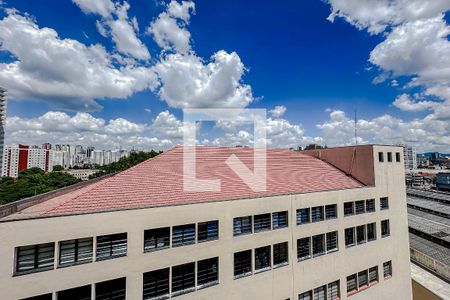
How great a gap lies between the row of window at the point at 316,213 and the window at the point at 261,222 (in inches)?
116

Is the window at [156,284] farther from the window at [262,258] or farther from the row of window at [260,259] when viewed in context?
the window at [262,258]

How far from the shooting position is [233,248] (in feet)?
55.7

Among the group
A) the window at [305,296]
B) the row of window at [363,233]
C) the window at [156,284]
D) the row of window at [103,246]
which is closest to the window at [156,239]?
the row of window at [103,246]

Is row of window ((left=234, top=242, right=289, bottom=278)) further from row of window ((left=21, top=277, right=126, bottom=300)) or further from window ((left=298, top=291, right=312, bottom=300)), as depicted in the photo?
row of window ((left=21, top=277, right=126, bottom=300))

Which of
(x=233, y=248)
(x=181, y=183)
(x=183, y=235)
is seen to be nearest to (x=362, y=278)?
(x=233, y=248)

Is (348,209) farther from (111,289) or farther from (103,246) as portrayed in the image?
(103,246)

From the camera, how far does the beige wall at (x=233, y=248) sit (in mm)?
11902

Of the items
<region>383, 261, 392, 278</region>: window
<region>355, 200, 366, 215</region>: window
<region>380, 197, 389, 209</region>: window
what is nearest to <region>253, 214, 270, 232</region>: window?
<region>355, 200, 366, 215</region>: window

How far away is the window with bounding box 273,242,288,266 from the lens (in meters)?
18.8

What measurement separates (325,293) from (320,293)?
440 millimetres

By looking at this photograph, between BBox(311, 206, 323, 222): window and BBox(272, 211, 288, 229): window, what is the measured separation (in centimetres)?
283

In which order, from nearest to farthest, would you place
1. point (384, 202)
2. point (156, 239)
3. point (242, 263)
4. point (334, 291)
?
1. point (156, 239)
2. point (242, 263)
3. point (334, 291)
4. point (384, 202)

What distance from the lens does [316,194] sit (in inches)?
825

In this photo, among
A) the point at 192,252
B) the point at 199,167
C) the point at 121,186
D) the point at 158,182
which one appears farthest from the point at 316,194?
the point at 121,186
